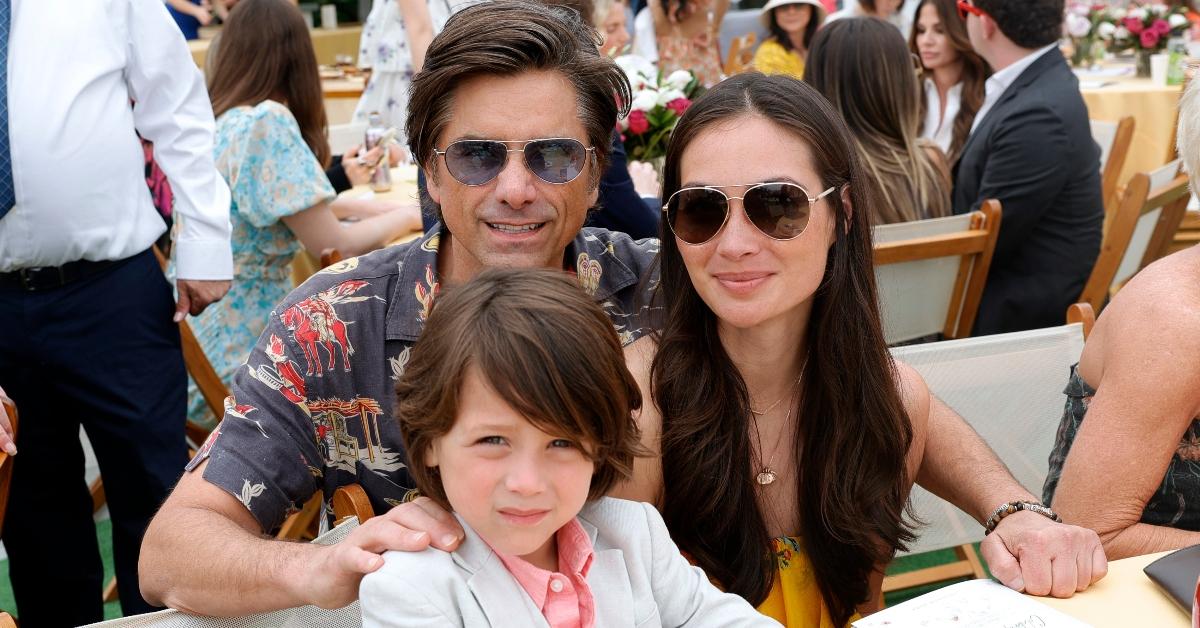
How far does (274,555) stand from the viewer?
5.33ft

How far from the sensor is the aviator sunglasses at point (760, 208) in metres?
1.79

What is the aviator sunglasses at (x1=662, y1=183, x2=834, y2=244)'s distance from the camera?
5.88ft

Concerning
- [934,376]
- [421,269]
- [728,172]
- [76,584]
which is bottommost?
[76,584]

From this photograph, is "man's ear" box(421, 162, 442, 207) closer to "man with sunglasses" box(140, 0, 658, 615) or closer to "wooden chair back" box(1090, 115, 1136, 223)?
"man with sunglasses" box(140, 0, 658, 615)

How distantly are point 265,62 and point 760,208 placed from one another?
9.18 ft

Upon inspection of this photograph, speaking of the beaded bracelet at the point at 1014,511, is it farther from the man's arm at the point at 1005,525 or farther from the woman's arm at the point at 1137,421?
the woman's arm at the point at 1137,421

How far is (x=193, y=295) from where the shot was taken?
3.29 m

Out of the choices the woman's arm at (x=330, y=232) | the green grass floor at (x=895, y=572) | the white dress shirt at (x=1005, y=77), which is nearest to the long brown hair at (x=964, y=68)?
the white dress shirt at (x=1005, y=77)

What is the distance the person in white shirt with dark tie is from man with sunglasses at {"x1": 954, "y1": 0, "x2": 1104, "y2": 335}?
8.74 feet

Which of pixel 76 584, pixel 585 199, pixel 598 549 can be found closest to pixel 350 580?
pixel 598 549

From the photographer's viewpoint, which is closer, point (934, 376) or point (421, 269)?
point (421, 269)

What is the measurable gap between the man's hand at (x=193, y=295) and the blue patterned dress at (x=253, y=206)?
1.45 feet

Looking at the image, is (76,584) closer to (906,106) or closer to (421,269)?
(421,269)

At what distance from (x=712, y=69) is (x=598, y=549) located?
6245 mm
